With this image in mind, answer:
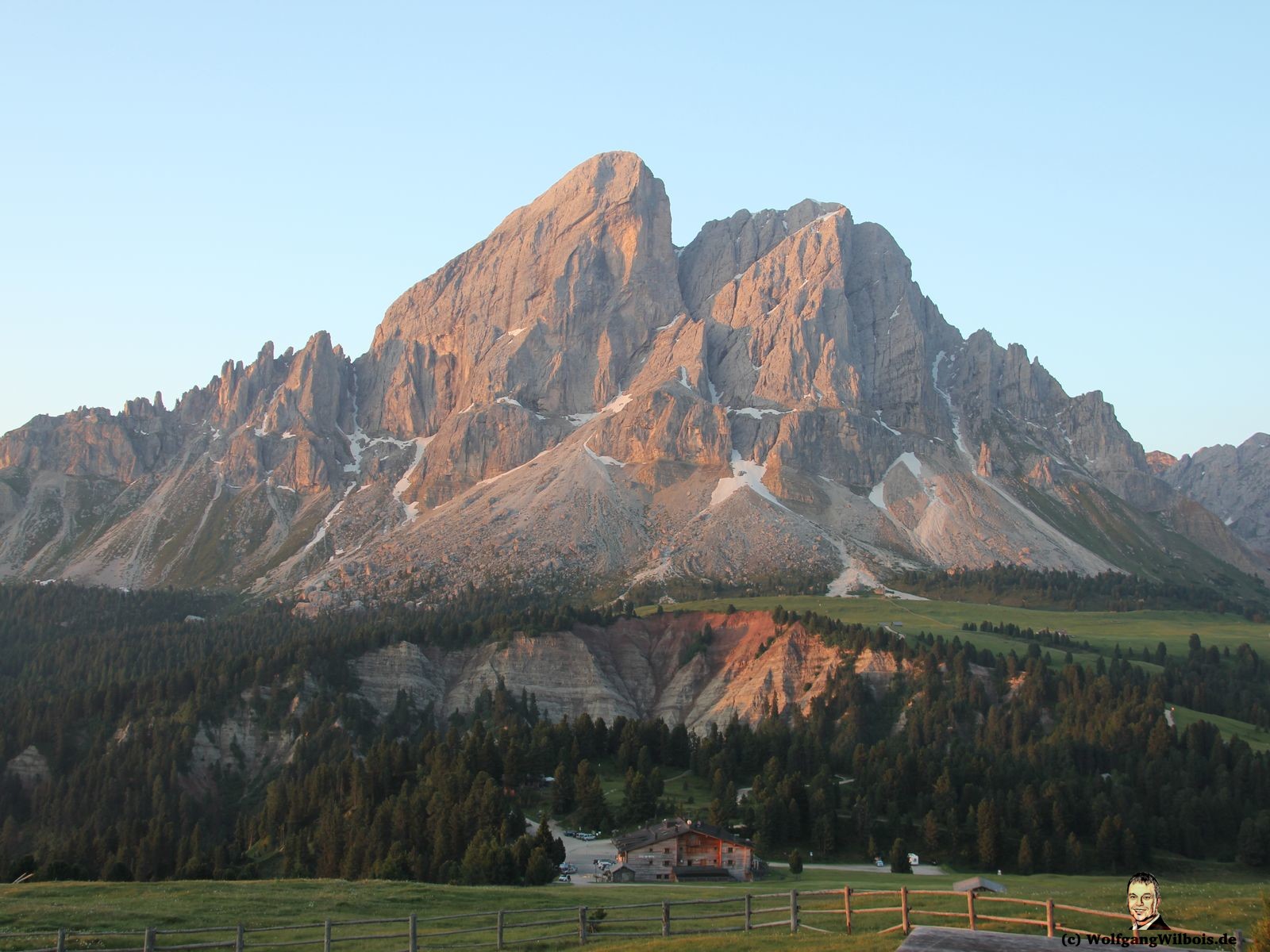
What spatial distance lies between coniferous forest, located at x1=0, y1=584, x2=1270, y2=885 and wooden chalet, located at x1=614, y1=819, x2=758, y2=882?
571cm

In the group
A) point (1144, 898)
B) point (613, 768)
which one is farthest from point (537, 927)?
point (613, 768)

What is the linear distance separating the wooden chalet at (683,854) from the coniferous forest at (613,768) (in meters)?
5.71

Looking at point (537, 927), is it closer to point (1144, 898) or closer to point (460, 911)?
point (460, 911)

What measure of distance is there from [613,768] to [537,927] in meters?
93.2

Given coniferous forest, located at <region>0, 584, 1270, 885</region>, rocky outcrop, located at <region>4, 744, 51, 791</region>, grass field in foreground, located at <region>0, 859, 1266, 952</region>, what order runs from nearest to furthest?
grass field in foreground, located at <region>0, 859, 1266, 952</region>
coniferous forest, located at <region>0, 584, 1270, 885</region>
rocky outcrop, located at <region>4, 744, 51, 791</region>

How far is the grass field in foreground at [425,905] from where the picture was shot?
42688 mm

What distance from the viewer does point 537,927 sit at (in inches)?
1871

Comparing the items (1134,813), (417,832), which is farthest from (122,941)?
(1134,813)

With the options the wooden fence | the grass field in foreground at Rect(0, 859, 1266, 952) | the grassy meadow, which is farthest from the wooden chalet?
the wooden fence

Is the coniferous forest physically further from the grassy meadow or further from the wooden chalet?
the grassy meadow

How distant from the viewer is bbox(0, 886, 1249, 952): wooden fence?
131 ft

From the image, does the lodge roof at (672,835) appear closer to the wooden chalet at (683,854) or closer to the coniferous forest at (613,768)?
the wooden chalet at (683,854)

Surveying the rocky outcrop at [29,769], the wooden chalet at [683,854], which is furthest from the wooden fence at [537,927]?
the rocky outcrop at [29,769]

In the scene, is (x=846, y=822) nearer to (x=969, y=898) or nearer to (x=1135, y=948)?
(x=969, y=898)
